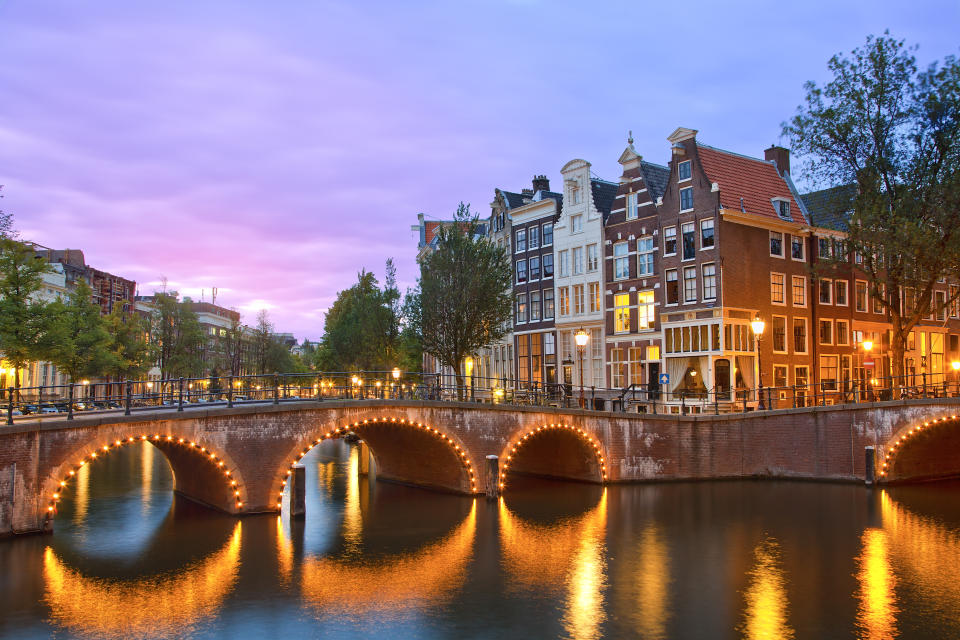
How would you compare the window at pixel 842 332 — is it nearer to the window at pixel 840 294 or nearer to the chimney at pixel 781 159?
the window at pixel 840 294

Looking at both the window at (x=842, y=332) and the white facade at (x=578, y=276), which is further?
the white facade at (x=578, y=276)

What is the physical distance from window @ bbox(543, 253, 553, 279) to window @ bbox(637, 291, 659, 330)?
26.1 feet

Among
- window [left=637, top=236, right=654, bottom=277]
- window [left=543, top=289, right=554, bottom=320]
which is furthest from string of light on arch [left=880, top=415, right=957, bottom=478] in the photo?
Result: window [left=543, top=289, right=554, bottom=320]

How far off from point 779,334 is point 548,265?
590 inches

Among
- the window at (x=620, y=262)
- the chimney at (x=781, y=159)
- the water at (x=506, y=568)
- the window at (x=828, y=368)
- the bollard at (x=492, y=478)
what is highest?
the chimney at (x=781, y=159)

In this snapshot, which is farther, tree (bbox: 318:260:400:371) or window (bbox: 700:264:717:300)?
tree (bbox: 318:260:400:371)

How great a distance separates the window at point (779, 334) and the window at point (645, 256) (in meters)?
6.96

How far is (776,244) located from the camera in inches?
1657

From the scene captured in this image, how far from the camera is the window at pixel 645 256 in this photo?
142 feet

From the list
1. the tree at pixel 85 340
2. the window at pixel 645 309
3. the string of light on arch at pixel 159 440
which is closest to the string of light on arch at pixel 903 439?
the window at pixel 645 309

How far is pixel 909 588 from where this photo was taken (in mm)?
16797

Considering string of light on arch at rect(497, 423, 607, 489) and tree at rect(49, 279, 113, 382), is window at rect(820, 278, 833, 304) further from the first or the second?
tree at rect(49, 279, 113, 382)

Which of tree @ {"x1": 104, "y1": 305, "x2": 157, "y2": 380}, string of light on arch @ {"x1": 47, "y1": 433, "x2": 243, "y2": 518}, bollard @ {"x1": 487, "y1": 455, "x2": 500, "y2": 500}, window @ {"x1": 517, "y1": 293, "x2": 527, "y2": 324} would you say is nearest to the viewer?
string of light on arch @ {"x1": 47, "y1": 433, "x2": 243, "y2": 518}

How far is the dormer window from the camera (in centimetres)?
4258
